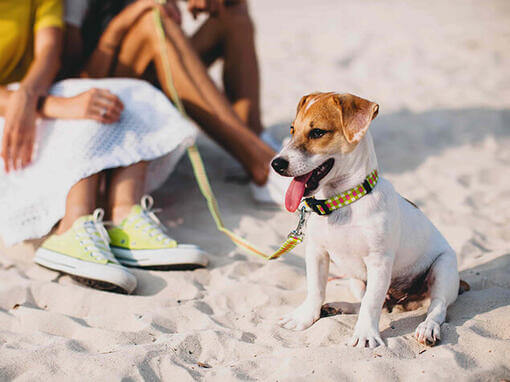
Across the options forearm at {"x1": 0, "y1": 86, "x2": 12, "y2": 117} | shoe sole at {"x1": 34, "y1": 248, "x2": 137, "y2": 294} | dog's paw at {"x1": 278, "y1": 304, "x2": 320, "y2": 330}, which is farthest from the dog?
forearm at {"x1": 0, "y1": 86, "x2": 12, "y2": 117}

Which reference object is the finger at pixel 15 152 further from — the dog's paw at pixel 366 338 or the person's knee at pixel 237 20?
the dog's paw at pixel 366 338

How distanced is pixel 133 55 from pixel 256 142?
113 centimetres

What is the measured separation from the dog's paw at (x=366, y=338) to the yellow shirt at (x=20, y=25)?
280 centimetres

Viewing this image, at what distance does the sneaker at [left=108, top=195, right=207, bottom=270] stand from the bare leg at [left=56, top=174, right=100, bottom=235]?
19 cm

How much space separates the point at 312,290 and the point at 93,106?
1.74m

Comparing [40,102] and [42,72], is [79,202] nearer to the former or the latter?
[40,102]

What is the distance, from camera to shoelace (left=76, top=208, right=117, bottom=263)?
268cm

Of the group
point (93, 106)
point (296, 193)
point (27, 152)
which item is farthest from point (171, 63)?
point (296, 193)

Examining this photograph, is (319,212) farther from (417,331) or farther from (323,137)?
(417,331)

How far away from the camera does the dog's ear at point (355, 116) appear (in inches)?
75.4

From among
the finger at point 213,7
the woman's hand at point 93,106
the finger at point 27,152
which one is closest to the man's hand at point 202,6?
the finger at point 213,7

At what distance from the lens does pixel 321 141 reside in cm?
198

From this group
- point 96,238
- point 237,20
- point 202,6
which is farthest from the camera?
point 237,20

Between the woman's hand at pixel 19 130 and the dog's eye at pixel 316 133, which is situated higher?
the dog's eye at pixel 316 133
